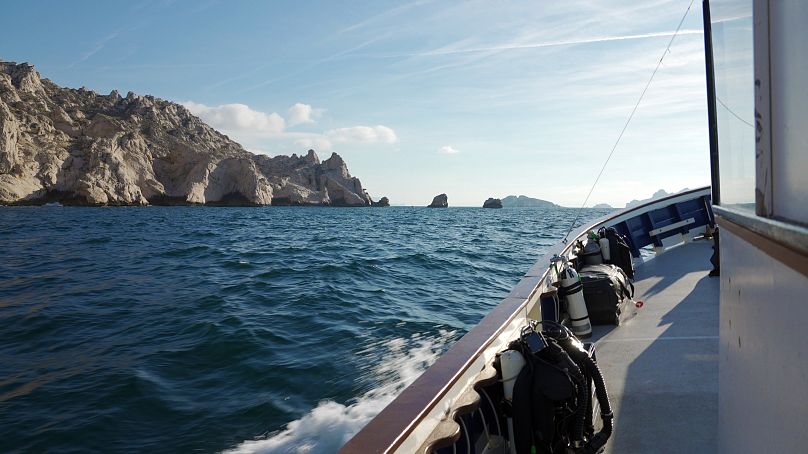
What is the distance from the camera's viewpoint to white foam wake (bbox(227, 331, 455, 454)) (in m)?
3.88

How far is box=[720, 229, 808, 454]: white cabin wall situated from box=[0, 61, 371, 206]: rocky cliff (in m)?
73.5

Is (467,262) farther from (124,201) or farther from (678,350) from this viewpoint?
(124,201)

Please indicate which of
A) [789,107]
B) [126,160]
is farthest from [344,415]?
[126,160]

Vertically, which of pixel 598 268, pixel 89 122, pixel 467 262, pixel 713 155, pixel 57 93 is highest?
pixel 57 93

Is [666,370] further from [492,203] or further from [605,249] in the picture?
[492,203]

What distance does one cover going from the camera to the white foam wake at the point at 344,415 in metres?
3.88

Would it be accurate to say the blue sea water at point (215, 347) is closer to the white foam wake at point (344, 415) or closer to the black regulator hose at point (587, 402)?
the white foam wake at point (344, 415)

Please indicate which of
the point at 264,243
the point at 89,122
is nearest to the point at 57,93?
the point at 89,122

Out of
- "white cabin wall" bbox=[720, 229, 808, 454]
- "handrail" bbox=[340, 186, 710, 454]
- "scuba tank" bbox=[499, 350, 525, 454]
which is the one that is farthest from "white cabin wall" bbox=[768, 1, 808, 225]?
"scuba tank" bbox=[499, 350, 525, 454]

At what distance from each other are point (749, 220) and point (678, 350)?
2.95 m

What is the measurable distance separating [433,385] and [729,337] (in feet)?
3.48

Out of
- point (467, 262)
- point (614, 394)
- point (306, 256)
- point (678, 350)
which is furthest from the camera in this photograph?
point (306, 256)

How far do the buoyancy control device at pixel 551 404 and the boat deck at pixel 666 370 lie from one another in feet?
1.02

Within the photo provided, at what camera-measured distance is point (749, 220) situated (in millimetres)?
1164
